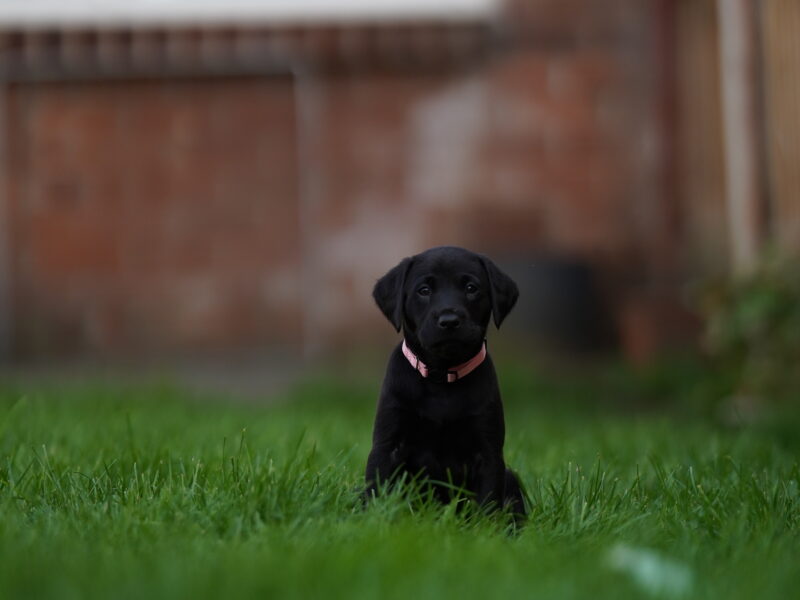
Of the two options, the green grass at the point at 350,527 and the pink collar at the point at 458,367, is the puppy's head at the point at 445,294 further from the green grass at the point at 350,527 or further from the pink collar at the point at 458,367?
the green grass at the point at 350,527

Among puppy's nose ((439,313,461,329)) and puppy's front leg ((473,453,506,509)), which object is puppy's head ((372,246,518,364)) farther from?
puppy's front leg ((473,453,506,509))

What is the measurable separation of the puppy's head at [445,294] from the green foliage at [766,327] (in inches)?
137

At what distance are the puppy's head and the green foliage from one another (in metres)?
3.48

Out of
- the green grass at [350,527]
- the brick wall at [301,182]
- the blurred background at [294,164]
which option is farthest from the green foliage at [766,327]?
the brick wall at [301,182]

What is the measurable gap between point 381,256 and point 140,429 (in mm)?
4481

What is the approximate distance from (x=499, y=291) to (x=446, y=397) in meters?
0.40

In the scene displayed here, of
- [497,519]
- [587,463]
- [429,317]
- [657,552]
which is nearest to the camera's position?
[657,552]

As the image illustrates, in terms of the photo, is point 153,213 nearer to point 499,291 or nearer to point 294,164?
point 294,164

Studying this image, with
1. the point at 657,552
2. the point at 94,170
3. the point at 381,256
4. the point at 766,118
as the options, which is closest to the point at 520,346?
the point at 381,256

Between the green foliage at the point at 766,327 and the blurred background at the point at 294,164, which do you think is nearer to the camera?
the green foliage at the point at 766,327

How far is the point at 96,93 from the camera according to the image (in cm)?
968

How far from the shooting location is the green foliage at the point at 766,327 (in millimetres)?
6785

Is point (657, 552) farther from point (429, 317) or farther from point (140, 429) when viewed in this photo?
point (140, 429)

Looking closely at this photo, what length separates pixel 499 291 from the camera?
3660 mm
